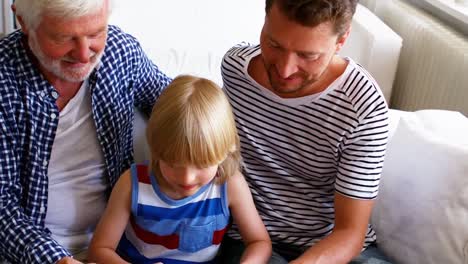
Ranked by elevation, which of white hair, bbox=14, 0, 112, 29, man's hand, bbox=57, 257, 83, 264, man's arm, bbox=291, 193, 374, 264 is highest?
white hair, bbox=14, 0, 112, 29

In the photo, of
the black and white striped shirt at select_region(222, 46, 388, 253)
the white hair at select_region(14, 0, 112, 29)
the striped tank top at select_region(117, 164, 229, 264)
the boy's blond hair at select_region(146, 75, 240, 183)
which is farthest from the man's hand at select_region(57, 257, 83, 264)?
the white hair at select_region(14, 0, 112, 29)

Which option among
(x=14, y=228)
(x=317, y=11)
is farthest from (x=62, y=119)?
(x=317, y=11)

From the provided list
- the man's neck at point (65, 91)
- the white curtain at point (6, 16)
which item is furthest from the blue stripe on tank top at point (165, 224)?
the white curtain at point (6, 16)

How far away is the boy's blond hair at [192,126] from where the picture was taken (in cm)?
109

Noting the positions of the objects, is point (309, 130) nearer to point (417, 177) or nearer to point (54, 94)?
point (417, 177)

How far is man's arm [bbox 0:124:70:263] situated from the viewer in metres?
1.23

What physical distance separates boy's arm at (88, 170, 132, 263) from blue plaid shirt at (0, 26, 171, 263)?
0.08 m

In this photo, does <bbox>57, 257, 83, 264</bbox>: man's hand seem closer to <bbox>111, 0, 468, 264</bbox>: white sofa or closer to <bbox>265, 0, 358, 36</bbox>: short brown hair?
<bbox>111, 0, 468, 264</bbox>: white sofa

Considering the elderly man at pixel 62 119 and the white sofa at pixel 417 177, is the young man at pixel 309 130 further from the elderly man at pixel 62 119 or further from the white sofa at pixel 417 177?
the elderly man at pixel 62 119

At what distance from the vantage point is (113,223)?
123cm

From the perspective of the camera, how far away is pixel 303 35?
3.66 ft

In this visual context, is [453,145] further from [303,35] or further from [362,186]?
[303,35]

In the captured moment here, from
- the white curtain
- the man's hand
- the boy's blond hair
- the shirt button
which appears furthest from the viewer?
the white curtain

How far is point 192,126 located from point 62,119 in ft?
1.37
